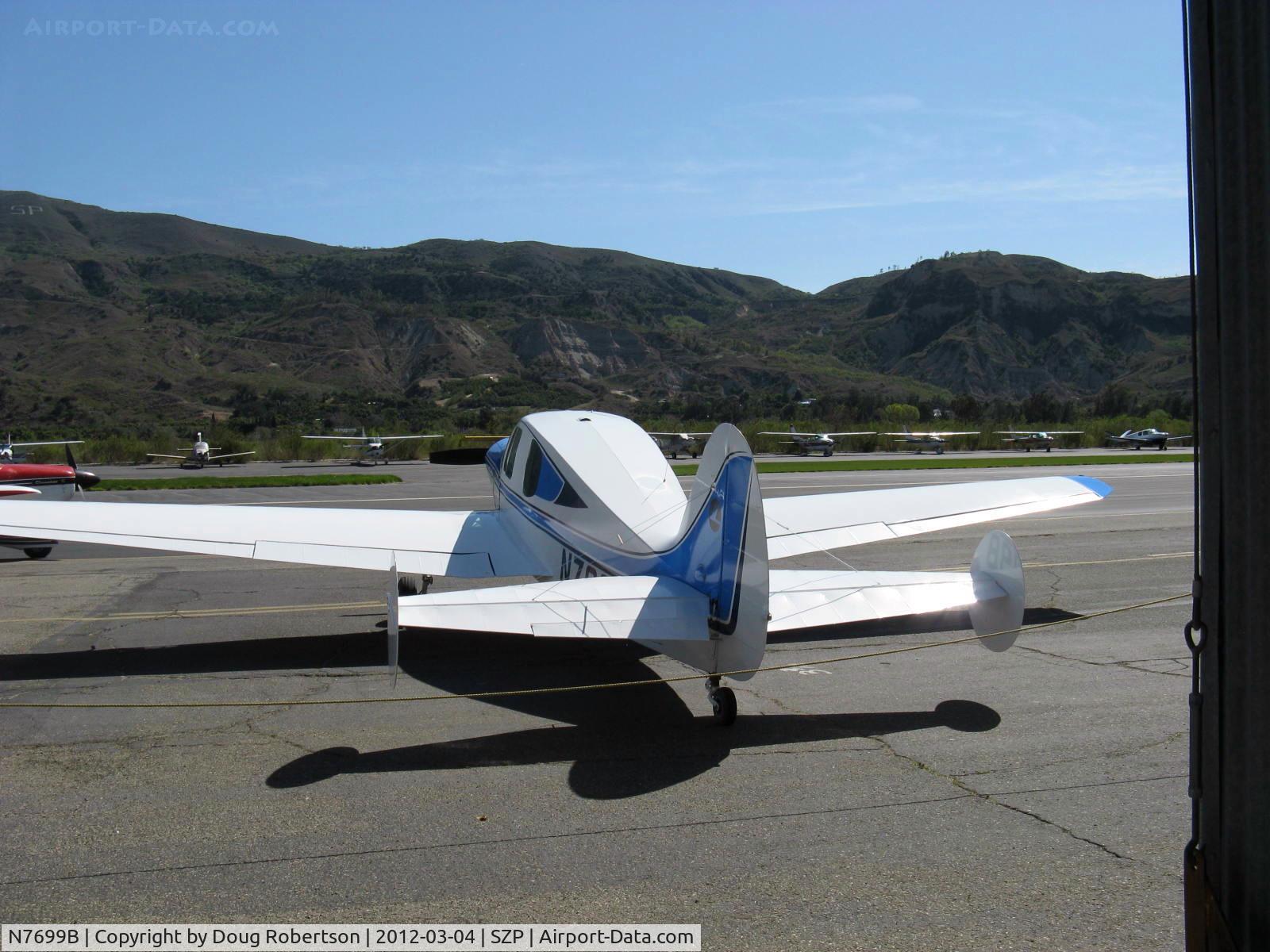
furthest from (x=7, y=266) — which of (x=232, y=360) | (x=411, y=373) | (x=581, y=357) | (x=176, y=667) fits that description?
(x=176, y=667)

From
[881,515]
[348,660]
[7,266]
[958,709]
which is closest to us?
[958,709]

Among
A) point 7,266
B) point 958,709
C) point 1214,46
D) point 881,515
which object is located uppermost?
point 7,266

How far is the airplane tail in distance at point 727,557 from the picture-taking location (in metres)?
5.58

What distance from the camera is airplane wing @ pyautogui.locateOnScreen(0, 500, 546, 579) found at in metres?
8.99

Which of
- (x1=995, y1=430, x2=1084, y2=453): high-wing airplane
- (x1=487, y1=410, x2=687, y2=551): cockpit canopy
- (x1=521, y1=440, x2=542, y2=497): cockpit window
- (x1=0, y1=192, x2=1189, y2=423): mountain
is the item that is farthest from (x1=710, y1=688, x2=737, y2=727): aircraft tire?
(x1=0, y1=192, x2=1189, y2=423): mountain

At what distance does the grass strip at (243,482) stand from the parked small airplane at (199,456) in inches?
335

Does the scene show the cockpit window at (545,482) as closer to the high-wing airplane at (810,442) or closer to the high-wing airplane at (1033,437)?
the high-wing airplane at (810,442)

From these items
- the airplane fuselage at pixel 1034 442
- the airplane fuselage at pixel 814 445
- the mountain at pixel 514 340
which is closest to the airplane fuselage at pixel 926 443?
the airplane fuselage at pixel 1034 442

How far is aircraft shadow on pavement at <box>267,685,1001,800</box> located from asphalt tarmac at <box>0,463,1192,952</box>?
25 millimetres

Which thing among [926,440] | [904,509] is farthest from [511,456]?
[926,440]

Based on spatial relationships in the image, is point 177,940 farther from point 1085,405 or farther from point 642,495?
point 1085,405

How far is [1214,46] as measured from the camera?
229cm

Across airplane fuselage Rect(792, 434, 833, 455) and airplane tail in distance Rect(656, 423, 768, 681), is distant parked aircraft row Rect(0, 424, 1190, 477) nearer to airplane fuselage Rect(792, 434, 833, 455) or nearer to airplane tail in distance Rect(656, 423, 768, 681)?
airplane fuselage Rect(792, 434, 833, 455)

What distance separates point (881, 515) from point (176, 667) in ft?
22.6
